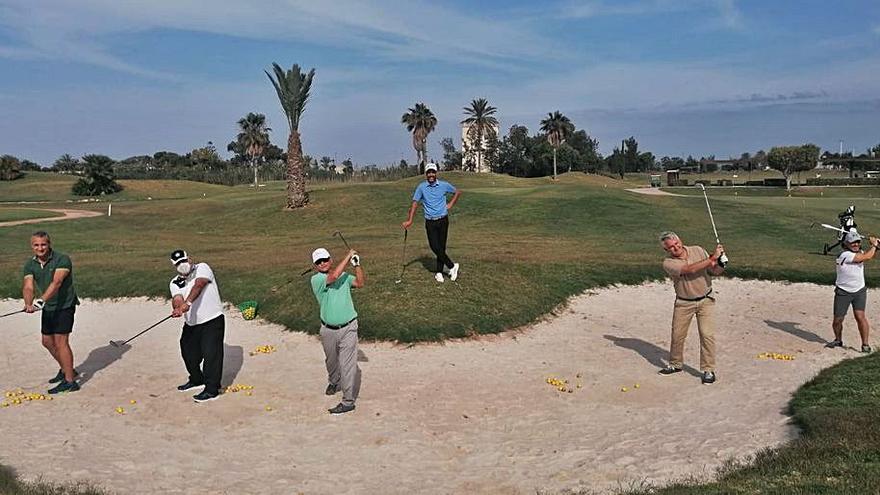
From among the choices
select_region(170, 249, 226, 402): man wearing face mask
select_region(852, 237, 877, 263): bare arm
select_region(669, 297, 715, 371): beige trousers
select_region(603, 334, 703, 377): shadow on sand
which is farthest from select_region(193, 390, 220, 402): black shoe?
select_region(852, 237, 877, 263): bare arm

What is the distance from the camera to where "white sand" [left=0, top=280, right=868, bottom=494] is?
26.0ft

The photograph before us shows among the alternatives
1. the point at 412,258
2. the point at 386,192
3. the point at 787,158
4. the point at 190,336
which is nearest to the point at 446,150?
the point at 787,158

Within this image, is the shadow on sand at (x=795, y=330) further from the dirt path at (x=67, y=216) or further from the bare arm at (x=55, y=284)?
the dirt path at (x=67, y=216)

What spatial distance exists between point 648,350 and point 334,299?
6.72 meters

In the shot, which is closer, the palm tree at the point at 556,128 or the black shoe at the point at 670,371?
the black shoe at the point at 670,371

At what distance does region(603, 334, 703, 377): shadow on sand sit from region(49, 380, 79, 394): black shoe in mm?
9619

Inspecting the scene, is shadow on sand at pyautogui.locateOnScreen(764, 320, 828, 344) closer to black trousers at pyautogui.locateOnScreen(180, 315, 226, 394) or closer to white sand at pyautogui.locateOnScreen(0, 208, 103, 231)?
black trousers at pyautogui.locateOnScreen(180, 315, 226, 394)

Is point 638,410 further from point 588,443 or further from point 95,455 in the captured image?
point 95,455

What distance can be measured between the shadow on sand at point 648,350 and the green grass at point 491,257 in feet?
6.19

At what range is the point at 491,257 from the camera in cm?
1938

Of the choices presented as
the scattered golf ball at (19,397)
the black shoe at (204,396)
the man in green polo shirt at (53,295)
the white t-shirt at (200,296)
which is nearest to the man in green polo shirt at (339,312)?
the white t-shirt at (200,296)

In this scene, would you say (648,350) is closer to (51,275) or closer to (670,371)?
(670,371)

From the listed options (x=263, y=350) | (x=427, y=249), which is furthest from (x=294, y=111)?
(x=263, y=350)

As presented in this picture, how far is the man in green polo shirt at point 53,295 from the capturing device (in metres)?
10.6
